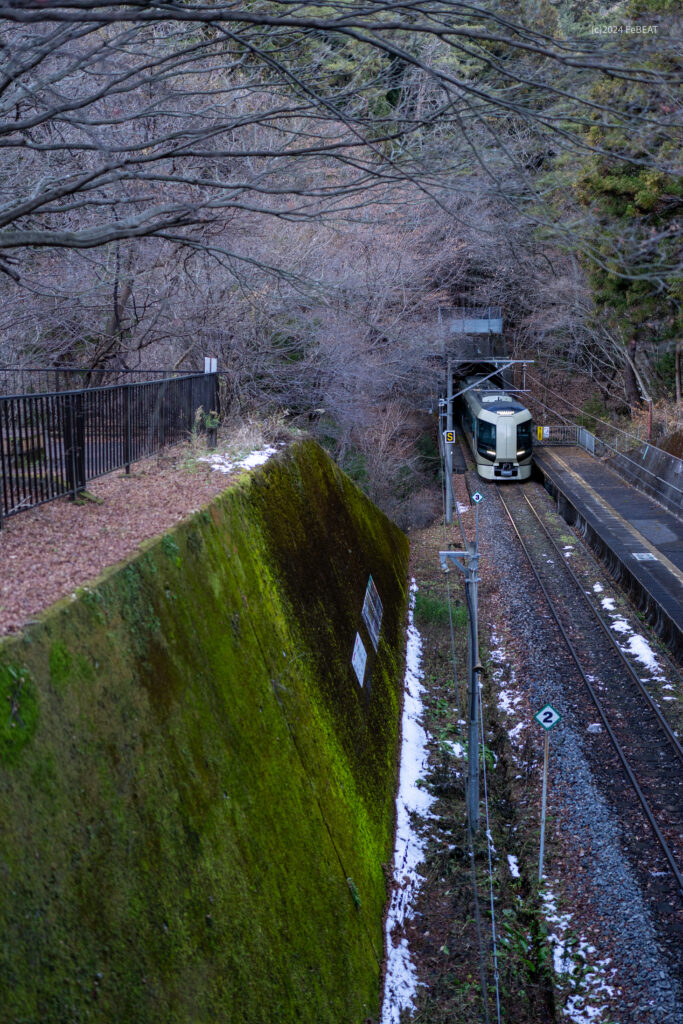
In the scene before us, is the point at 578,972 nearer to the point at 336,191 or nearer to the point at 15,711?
the point at 15,711

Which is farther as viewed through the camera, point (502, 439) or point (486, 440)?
point (486, 440)

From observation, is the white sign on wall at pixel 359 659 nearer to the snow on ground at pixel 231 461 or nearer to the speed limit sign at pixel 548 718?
the speed limit sign at pixel 548 718

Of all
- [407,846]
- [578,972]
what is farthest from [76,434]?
[578,972]

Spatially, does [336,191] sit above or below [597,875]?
above

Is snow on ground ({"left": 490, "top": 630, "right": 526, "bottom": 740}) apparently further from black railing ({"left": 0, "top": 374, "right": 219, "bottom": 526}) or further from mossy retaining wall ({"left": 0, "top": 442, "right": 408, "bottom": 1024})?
black railing ({"left": 0, "top": 374, "right": 219, "bottom": 526})

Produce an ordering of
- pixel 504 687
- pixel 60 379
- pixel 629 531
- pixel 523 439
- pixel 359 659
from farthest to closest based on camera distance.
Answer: pixel 523 439, pixel 629 531, pixel 504 687, pixel 60 379, pixel 359 659

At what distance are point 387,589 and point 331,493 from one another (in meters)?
3.00

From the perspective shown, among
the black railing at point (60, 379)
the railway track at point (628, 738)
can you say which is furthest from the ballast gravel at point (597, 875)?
the black railing at point (60, 379)

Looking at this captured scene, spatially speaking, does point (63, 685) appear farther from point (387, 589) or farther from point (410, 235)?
point (410, 235)

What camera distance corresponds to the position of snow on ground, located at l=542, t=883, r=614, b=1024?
9156mm

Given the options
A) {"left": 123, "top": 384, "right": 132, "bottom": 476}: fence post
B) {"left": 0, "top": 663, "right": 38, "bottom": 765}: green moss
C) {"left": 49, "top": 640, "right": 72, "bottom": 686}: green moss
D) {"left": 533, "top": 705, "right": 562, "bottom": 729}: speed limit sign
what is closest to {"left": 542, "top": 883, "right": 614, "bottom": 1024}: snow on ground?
{"left": 533, "top": 705, "right": 562, "bottom": 729}: speed limit sign

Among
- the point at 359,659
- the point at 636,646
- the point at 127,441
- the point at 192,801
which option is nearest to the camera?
the point at 192,801

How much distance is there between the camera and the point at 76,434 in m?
9.22

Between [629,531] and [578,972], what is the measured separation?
18252mm
